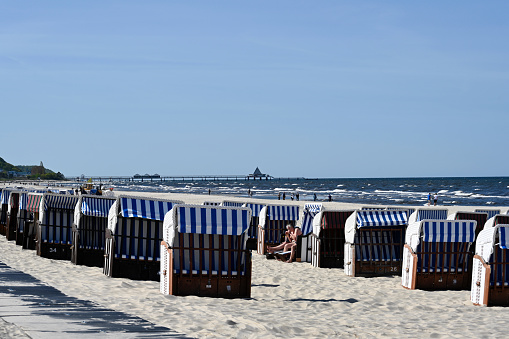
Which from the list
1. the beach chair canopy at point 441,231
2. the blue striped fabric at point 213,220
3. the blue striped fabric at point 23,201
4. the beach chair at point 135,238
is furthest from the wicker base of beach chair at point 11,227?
the beach chair canopy at point 441,231

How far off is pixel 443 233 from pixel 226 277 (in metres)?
5.08

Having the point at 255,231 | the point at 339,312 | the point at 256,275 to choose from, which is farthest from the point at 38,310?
the point at 255,231

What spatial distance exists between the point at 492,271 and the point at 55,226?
1128 centimetres

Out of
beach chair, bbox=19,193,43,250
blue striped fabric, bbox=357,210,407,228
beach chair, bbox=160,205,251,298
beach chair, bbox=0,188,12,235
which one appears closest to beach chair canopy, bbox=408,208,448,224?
blue striped fabric, bbox=357,210,407,228

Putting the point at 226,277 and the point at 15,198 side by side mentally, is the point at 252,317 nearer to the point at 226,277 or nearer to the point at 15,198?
the point at 226,277

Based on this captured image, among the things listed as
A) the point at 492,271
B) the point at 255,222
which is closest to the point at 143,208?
the point at 492,271

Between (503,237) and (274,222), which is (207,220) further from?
(274,222)

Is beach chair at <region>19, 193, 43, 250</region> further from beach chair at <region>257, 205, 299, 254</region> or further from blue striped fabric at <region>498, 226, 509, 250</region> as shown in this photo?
blue striped fabric at <region>498, 226, 509, 250</region>

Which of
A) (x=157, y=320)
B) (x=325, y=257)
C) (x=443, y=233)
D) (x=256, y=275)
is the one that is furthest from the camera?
(x=325, y=257)

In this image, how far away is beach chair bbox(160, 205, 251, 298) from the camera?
11359mm

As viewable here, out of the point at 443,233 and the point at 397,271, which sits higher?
the point at 443,233

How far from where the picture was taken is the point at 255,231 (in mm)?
21797

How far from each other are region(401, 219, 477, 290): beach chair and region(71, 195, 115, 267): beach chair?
7236mm

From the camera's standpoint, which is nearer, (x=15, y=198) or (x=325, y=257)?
(x=325, y=257)
